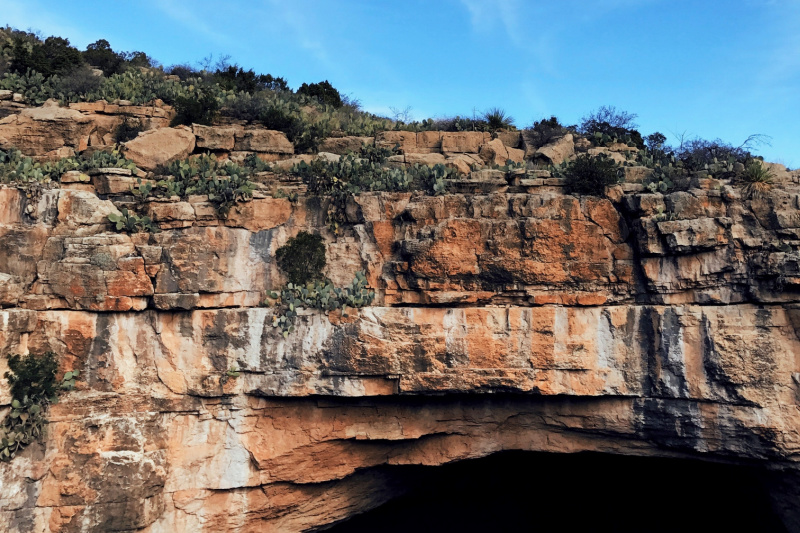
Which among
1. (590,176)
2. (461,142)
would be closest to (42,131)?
(461,142)

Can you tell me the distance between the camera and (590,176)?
10.4 m

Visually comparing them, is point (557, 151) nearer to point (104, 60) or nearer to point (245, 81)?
point (245, 81)

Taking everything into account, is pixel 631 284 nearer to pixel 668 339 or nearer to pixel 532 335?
pixel 668 339

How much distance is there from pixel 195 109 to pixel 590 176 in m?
8.82

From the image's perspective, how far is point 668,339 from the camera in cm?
927

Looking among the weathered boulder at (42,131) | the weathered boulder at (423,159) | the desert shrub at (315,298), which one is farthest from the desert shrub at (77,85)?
the desert shrub at (315,298)

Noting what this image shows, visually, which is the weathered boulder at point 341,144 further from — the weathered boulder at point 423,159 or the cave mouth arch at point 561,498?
the cave mouth arch at point 561,498

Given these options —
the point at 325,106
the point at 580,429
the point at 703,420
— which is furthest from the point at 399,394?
the point at 325,106

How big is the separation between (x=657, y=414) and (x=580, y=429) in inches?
50.3

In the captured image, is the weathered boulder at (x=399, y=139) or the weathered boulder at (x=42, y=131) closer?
the weathered boulder at (x=42, y=131)

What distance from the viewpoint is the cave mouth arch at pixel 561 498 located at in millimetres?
12406

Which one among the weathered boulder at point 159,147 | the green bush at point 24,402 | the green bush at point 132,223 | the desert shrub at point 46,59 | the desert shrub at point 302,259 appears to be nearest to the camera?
the green bush at point 24,402

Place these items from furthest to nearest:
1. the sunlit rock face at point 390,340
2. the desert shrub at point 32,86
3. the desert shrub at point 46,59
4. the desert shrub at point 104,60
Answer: the desert shrub at point 104,60 → the desert shrub at point 46,59 → the desert shrub at point 32,86 → the sunlit rock face at point 390,340

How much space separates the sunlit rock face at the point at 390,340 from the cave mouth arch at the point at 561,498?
8.39 ft
